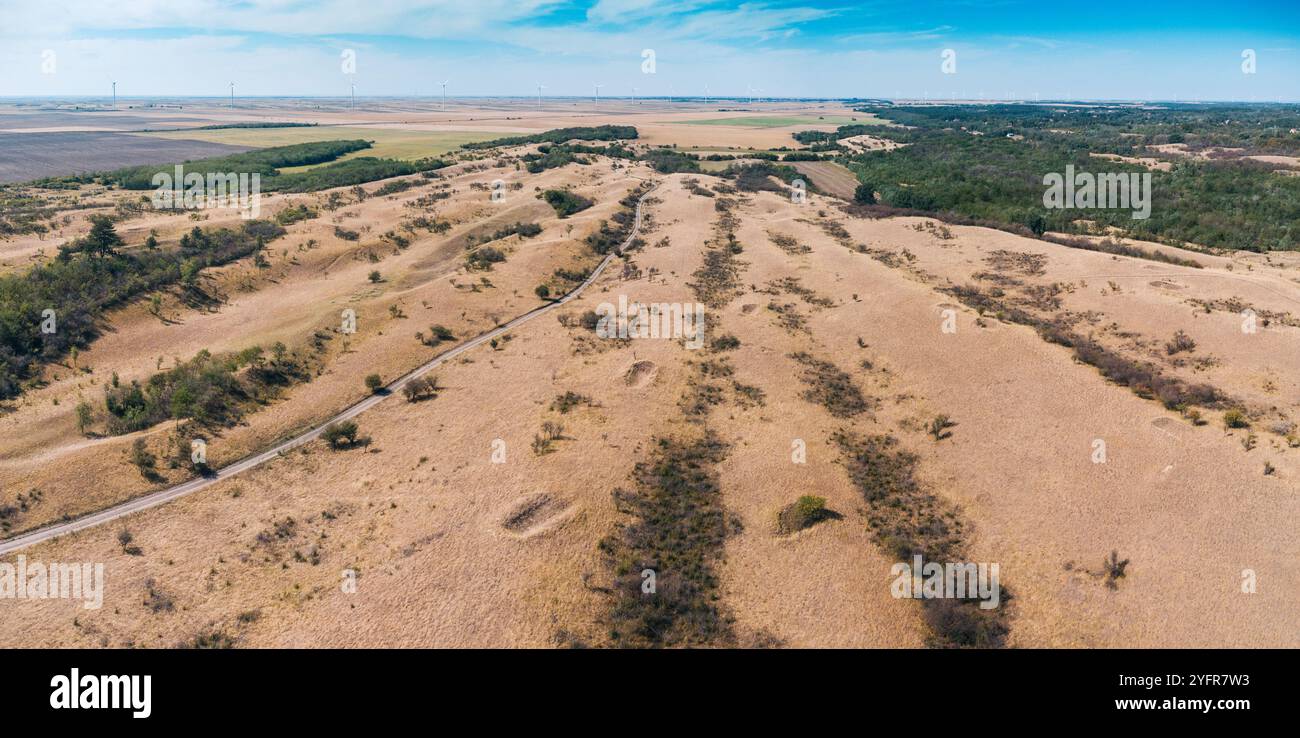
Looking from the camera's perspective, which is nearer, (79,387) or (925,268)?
(79,387)

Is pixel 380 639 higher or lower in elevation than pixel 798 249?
lower

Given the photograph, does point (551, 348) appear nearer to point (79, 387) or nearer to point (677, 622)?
point (677, 622)

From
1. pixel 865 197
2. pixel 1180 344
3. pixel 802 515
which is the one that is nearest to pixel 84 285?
pixel 802 515

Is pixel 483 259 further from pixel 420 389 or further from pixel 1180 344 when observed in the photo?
pixel 1180 344

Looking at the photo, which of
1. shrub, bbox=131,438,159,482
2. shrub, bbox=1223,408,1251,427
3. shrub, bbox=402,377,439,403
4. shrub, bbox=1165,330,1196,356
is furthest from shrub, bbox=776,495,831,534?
shrub, bbox=131,438,159,482

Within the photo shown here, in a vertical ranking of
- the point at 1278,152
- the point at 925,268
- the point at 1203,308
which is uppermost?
the point at 1278,152

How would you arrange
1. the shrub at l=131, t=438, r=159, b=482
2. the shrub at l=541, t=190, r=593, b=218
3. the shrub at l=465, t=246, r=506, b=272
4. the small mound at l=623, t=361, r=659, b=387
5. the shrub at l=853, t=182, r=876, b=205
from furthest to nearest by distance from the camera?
1. the shrub at l=853, t=182, r=876, b=205
2. the shrub at l=541, t=190, r=593, b=218
3. the shrub at l=465, t=246, r=506, b=272
4. the small mound at l=623, t=361, r=659, b=387
5. the shrub at l=131, t=438, r=159, b=482

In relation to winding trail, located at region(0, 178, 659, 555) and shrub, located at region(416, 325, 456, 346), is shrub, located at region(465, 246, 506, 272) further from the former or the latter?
shrub, located at region(416, 325, 456, 346)
